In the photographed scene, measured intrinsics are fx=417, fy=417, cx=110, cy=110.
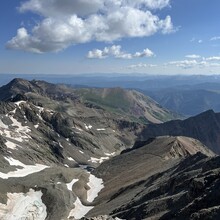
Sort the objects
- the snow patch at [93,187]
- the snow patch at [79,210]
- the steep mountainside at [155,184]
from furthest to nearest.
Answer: the snow patch at [93,187], the snow patch at [79,210], the steep mountainside at [155,184]

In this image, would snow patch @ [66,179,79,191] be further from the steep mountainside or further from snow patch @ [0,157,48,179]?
snow patch @ [0,157,48,179]

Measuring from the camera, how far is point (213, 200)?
61219 millimetres

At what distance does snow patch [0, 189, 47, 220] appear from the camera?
399ft

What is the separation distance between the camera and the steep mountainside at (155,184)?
71.6m

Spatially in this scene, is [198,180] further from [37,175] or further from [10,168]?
[10,168]

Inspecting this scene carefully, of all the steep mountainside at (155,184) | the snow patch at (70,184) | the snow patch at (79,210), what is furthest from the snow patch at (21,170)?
the snow patch at (79,210)

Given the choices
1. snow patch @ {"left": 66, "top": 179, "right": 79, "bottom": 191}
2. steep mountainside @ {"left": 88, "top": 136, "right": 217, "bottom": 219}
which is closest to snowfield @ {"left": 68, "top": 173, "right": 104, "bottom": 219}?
steep mountainside @ {"left": 88, "top": 136, "right": 217, "bottom": 219}

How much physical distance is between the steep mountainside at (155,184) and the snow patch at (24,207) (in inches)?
666

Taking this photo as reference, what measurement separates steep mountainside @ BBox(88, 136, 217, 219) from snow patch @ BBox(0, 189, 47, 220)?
1691 cm

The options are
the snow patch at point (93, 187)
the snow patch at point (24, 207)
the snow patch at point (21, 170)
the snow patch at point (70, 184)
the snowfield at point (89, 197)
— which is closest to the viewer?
the snow patch at point (24, 207)

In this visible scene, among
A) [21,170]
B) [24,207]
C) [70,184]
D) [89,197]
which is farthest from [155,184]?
[21,170]

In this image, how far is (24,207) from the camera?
129 m

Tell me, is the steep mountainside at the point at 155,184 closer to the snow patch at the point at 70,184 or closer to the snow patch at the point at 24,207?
the snow patch at the point at 70,184

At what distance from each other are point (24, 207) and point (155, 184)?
4142cm
